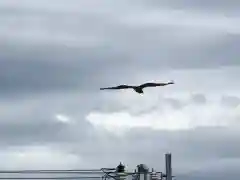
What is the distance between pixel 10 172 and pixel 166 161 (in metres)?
30.0

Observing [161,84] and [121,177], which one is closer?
[161,84]

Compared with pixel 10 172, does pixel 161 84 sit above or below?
above

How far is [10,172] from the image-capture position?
13212 centimetres

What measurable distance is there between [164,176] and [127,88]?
759 inches

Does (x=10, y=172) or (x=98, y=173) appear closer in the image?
(x=10, y=172)

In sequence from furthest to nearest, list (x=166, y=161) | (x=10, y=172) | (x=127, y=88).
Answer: (x=166, y=161), (x=127, y=88), (x=10, y=172)

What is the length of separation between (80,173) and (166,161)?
19.2 metres

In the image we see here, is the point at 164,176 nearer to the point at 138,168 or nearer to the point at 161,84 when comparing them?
the point at 138,168

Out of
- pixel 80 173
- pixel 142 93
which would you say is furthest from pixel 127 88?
pixel 80 173

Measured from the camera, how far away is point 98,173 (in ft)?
497

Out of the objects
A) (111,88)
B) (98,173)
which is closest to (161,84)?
(111,88)

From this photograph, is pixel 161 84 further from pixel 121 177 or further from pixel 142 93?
pixel 121 177

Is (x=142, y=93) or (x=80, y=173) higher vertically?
(x=142, y=93)

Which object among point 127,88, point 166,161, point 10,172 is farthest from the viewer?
point 166,161
